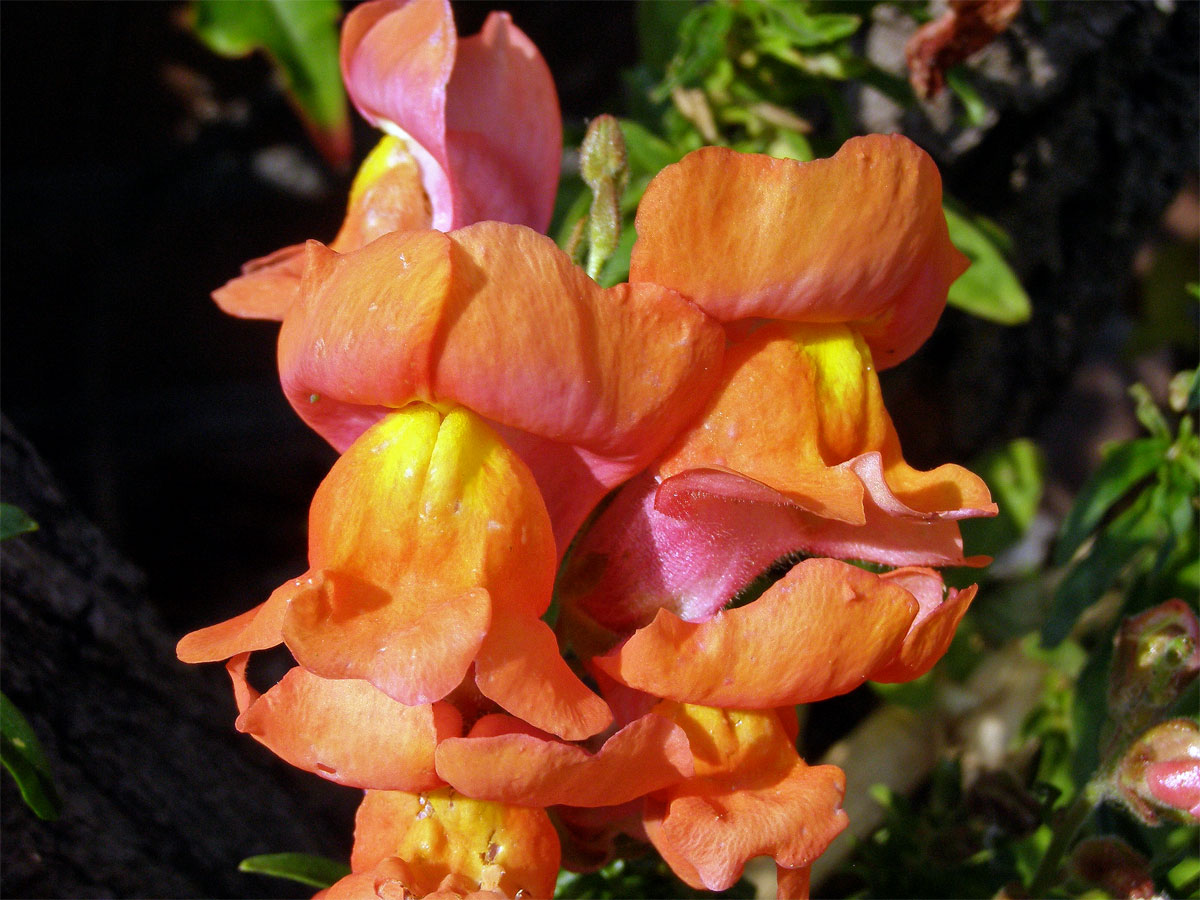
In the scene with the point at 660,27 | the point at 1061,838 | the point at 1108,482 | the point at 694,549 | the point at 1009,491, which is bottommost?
the point at 1009,491

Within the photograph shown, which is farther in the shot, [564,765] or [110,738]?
[110,738]

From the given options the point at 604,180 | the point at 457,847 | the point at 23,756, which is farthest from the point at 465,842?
the point at 604,180

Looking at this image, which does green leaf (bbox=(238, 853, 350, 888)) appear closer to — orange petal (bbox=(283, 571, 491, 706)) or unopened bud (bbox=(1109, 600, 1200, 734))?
orange petal (bbox=(283, 571, 491, 706))

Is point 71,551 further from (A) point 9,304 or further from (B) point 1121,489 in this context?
(A) point 9,304

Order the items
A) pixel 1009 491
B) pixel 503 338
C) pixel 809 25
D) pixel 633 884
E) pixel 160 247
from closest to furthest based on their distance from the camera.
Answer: pixel 503 338, pixel 633 884, pixel 809 25, pixel 1009 491, pixel 160 247

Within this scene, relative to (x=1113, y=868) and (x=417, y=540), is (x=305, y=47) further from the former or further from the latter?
(x=1113, y=868)

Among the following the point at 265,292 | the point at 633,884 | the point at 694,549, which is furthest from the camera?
the point at 633,884
